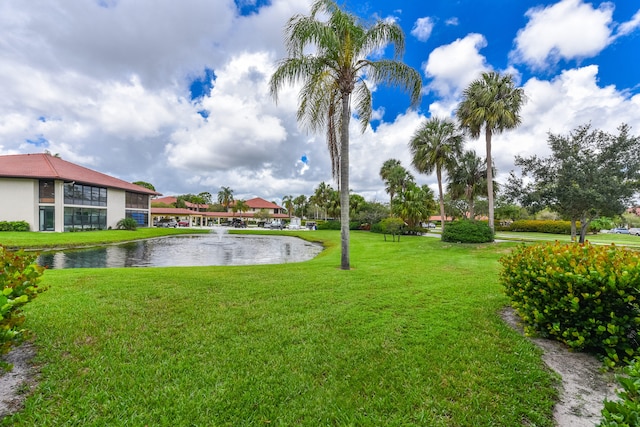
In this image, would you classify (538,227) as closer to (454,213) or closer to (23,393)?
(454,213)

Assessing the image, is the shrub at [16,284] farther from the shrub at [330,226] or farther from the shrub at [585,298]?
the shrub at [330,226]

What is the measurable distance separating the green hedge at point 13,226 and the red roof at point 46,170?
443 centimetres

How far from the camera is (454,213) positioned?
45562 millimetres

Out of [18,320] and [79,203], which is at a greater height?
[79,203]

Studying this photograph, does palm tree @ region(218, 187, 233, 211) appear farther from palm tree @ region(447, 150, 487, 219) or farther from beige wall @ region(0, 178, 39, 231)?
palm tree @ region(447, 150, 487, 219)

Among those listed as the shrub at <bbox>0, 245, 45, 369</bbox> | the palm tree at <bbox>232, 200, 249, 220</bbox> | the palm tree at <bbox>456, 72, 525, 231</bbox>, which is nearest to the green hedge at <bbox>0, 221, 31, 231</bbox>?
the shrub at <bbox>0, 245, 45, 369</bbox>

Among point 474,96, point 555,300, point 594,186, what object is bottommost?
point 555,300

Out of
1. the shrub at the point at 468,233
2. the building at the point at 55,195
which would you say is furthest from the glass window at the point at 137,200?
the shrub at the point at 468,233

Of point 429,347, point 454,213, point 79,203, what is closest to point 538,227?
point 454,213

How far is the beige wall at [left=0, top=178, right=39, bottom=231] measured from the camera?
1025 inches

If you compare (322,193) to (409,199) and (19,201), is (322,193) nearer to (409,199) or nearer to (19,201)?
(409,199)

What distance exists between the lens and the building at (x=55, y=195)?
26.2 metres

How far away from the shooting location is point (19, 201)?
85.9 ft

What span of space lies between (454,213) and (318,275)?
43.9 meters
